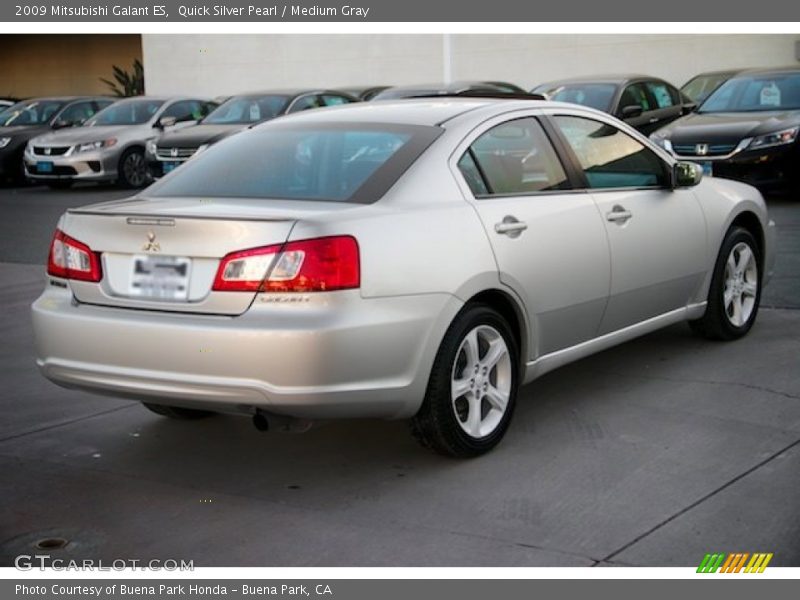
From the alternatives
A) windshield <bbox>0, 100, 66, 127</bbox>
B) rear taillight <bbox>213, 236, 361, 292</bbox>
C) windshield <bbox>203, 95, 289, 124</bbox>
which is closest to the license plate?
rear taillight <bbox>213, 236, 361, 292</bbox>

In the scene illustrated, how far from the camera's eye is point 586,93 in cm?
1677

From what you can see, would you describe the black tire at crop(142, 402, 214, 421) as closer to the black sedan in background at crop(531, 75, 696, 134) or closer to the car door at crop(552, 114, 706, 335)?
the car door at crop(552, 114, 706, 335)

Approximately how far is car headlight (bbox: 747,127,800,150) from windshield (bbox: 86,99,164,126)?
10.3 meters

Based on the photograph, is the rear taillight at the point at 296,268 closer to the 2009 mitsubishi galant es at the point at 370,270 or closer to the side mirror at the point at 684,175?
the 2009 mitsubishi galant es at the point at 370,270

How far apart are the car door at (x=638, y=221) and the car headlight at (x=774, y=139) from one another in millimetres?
6813

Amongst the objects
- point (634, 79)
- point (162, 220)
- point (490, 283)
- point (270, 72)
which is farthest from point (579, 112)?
point (270, 72)

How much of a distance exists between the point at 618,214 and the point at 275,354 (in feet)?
7.59

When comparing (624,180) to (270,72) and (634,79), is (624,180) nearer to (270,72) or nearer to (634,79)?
(634,79)

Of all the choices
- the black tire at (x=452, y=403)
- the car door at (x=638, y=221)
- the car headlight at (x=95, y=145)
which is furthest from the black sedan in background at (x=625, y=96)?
the black tire at (x=452, y=403)

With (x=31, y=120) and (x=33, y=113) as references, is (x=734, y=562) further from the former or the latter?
(x=33, y=113)

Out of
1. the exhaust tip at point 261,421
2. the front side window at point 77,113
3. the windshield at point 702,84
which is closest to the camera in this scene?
the exhaust tip at point 261,421

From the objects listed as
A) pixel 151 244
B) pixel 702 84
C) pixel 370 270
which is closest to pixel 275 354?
pixel 370 270

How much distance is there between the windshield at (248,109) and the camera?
61.4ft

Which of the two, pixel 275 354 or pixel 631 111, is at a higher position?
pixel 275 354
